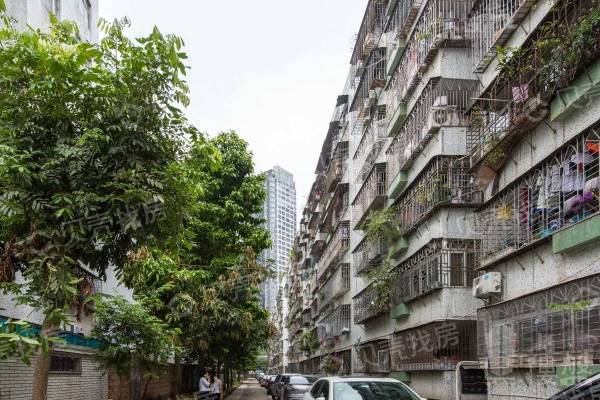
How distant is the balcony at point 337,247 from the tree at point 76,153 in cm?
2982

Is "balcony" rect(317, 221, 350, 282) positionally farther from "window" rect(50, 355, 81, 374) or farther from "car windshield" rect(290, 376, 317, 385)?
"window" rect(50, 355, 81, 374)

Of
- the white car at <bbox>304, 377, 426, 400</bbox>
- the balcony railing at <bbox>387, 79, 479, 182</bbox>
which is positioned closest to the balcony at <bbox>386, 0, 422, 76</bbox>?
the balcony railing at <bbox>387, 79, 479, 182</bbox>

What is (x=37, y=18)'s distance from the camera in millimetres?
13672

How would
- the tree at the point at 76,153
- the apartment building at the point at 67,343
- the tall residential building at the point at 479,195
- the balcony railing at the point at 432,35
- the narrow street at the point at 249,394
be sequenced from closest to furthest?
the tree at the point at 76,153 < the tall residential building at the point at 479,195 < the apartment building at the point at 67,343 < the balcony railing at the point at 432,35 < the narrow street at the point at 249,394

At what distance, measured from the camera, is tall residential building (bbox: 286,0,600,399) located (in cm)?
1066

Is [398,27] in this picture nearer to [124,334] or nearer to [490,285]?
[490,285]

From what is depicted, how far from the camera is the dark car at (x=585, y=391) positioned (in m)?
4.93

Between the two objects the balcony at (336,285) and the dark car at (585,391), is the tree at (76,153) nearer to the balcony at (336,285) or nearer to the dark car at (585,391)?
the dark car at (585,391)

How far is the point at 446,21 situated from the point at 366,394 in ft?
37.2

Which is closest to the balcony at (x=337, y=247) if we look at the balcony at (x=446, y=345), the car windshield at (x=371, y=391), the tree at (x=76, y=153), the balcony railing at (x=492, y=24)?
the balcony at (x=446, y=345)

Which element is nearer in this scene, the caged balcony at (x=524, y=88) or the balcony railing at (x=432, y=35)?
the caged balcony at (x=524, y=88)

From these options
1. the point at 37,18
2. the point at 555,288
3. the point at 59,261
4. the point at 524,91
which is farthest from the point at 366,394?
the point at 37,18

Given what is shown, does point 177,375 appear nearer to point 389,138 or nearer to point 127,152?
point 389,138

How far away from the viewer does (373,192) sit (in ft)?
87.1
